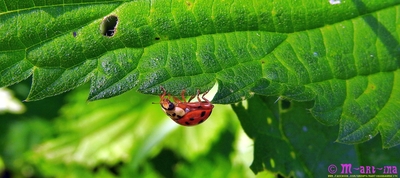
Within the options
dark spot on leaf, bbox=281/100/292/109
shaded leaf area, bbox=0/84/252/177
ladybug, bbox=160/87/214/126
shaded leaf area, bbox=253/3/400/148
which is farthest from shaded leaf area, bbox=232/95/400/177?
shaded leaf area, bbox=0/84/252/177

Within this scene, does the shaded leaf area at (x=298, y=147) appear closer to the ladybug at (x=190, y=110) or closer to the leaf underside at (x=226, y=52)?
the ladybug at (x=190, y=110)

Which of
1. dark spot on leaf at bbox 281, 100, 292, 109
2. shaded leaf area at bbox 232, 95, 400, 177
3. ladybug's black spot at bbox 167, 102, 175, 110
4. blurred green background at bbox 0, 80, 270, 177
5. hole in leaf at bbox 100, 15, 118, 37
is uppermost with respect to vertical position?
hole in leaf at bbox 100, 15, 118, 37

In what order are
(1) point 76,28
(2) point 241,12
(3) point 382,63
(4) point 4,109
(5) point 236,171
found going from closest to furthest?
(1) point 76,28, (2) point 241,12, (3) point 382,63, (5) point 236,171, (4) point 4,109

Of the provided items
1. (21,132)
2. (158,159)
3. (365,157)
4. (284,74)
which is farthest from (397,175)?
(21,132)

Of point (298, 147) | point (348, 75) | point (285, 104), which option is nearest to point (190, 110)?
point (285, 104)

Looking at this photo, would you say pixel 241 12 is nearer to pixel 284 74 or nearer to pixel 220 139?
pixel 284 74

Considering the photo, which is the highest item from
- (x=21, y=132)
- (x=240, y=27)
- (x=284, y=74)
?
(x=240, y=27)

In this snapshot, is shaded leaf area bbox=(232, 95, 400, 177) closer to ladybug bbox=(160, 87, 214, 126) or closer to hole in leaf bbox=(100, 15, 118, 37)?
ladybug bbox=(160, 87, 214, 126)
